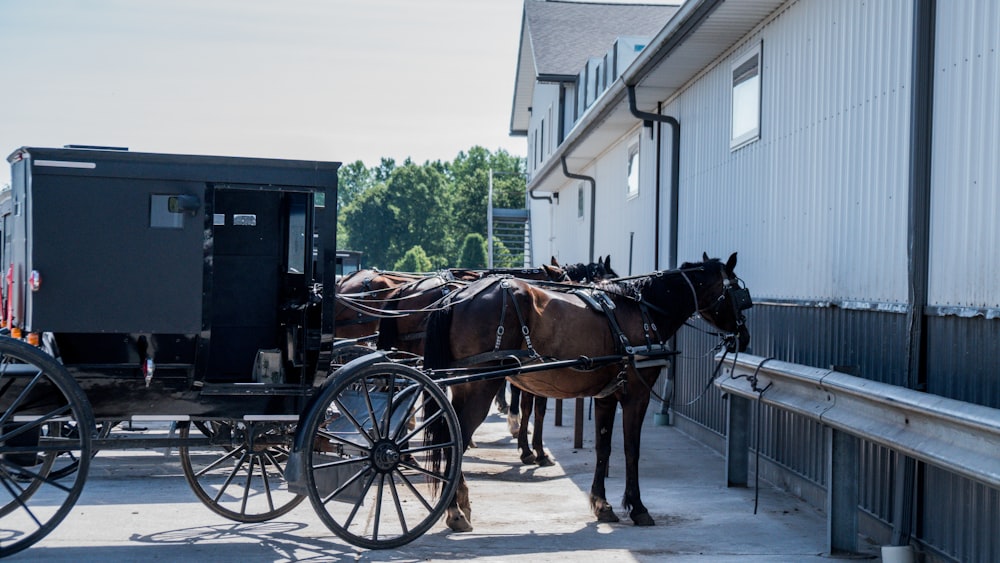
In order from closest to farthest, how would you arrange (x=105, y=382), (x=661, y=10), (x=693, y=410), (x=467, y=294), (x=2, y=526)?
(x=105, y=382), (x=2, y=526), (x=467, y=294), (x=693, y=410), (x=661, y=10)

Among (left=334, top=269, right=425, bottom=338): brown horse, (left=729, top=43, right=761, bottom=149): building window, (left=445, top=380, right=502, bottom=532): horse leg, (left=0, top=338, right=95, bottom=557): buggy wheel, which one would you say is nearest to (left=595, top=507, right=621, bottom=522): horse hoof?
(left=445, top=380, right=502, bottom=532): horse leg

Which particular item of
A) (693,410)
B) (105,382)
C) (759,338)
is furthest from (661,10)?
(105,382)

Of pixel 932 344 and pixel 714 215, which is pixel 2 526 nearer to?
pixel 932 344

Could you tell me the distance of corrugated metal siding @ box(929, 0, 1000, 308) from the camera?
5691 millimetres

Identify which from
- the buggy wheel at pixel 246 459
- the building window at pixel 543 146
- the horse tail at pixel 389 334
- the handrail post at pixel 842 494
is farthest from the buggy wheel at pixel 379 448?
the building window at pixel 543 146

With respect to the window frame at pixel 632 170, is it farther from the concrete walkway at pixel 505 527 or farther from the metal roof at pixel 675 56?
the concrete walkway at pixel 505 527

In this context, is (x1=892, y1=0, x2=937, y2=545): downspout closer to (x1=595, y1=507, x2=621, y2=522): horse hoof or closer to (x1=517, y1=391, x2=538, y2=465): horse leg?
(x1=595, y1=507, x2=621, y2=522): horse hoof

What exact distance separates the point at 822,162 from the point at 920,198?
202 cm

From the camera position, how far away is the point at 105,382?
613 cm

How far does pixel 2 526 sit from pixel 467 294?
12.4 feet

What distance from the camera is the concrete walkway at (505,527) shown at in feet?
22.4

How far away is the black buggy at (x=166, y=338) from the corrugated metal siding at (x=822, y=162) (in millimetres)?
3332

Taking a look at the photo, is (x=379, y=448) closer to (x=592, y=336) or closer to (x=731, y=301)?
(x=592, y=336)

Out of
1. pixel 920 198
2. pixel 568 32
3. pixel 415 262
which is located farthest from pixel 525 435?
pixel 415 262
